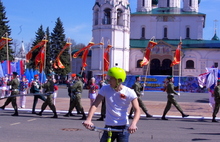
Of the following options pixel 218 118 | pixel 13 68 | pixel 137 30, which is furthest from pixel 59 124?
pixel 137 30

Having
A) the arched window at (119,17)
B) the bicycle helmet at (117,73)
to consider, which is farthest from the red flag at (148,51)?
the arched window at (119,17)

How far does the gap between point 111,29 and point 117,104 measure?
60811 millimetres

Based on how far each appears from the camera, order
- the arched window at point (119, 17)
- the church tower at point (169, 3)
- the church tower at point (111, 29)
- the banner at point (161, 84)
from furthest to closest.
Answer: the church tower at point (169, 3), the arched window at point (119, 17), the church tower at point (111, 29), the banner at point (161, 84)

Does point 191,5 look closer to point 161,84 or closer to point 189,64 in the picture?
point 189,64

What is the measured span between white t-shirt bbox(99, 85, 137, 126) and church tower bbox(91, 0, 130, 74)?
5974 cm

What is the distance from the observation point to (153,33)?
7781 centimetres

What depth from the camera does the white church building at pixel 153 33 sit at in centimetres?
6675

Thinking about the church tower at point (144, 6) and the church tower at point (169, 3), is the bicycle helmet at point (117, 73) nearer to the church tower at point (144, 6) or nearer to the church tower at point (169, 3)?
the church tower at point (144, 6)

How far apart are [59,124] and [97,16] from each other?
185ft

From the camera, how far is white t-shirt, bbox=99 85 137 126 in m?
5.65

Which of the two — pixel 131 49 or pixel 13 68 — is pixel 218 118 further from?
pixel 131 49

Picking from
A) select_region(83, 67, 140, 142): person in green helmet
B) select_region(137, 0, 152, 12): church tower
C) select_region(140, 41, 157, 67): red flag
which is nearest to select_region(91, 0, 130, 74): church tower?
select_region(137, 0, 152, 12): church tower

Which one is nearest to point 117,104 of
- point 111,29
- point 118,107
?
point 118,107

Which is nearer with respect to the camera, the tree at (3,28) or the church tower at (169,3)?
the tree at (3,28)
